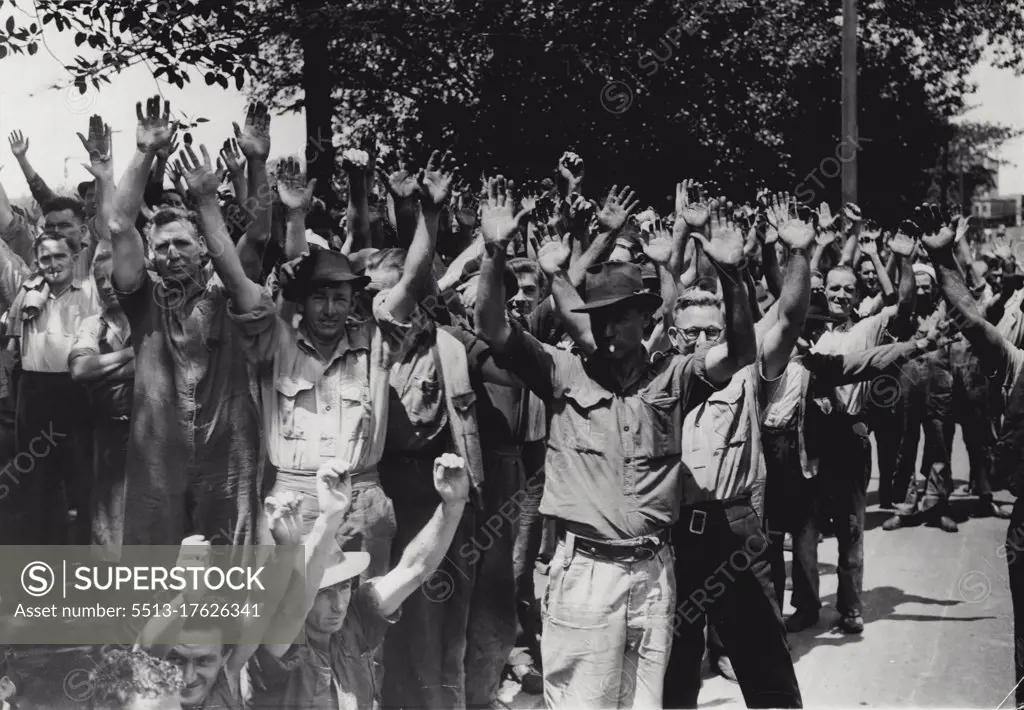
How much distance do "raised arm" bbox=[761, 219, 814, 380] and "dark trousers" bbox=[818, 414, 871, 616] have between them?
9.69 ft

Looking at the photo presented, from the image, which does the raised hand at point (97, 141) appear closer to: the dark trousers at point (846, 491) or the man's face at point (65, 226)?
the man's face at point (65, 226)

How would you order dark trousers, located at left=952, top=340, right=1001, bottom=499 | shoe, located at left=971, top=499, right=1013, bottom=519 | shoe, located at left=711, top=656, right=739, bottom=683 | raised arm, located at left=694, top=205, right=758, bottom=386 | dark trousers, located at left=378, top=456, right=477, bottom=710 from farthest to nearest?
shoe, located at left=971, top=499, right=1013, bottom=519 → dark trousers, located at left=952, top=340, right=1001, bottom=499 → shoe, located at left=711, top=656, right=739, bottom=683 → dark trousers, located at left=378, top=456, right=477, bottom=710 → raised arm, located at left=694, top=205, right=758, bottom=386

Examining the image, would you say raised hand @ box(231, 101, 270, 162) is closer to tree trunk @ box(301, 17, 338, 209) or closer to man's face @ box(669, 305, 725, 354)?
man's face @ box(669, 305, 725, 354)

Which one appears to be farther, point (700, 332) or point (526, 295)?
point (526, 295)

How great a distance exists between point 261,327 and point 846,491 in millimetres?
3893

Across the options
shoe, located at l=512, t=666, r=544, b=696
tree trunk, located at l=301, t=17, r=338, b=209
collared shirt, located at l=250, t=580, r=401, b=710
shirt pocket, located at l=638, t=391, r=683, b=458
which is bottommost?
shoe, located at l=512, t=666, r=544, b=696

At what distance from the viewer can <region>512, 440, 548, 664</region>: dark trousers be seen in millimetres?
6508

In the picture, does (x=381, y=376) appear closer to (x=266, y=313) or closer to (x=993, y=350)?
(x=266, y=313)

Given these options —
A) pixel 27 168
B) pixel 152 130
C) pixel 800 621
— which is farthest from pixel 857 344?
pixel 27 168

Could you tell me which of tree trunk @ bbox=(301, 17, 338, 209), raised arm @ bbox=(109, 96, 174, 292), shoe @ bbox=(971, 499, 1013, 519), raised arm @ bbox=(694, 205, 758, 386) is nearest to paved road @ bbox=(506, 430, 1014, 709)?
shoe @ bbox=(971, 499, 1013, 519)

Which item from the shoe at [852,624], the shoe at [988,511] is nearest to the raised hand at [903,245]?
the shoe at [852,624]

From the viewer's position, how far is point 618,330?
4695mm

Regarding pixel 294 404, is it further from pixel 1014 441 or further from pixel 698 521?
pixel 1014 441

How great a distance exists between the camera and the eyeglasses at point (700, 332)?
5590 mm
